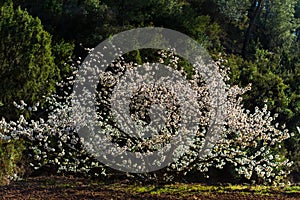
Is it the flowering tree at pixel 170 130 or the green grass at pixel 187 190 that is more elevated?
the flowering tree at pixel 170 130

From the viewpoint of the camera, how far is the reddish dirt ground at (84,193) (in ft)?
15.2

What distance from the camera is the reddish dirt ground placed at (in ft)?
15.2

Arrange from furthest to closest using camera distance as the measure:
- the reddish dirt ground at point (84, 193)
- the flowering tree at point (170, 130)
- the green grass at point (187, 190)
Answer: the flowering tree at point (170, 130) < the green grass at point (187, 190) < the reddish dirt ground at point (84, 193)

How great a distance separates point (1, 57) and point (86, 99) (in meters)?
2.92

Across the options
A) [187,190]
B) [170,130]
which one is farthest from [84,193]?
[170,130]

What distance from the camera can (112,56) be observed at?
7520mm

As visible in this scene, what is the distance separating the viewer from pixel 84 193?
4738mm

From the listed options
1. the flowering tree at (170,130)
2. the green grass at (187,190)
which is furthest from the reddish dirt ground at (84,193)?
the flowering tree at (170,130)

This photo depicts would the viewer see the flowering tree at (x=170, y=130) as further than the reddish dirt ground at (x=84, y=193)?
Yes

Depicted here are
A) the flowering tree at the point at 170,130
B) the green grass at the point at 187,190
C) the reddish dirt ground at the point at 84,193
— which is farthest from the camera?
the flowering tree at the point at 170,130

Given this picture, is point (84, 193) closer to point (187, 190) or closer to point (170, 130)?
point (187, 190)

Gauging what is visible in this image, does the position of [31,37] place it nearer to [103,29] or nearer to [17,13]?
[17,13]

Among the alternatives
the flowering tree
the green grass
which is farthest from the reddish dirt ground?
the flowering tree

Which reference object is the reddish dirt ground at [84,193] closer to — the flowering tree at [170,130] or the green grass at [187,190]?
the green grass at [187,190]
